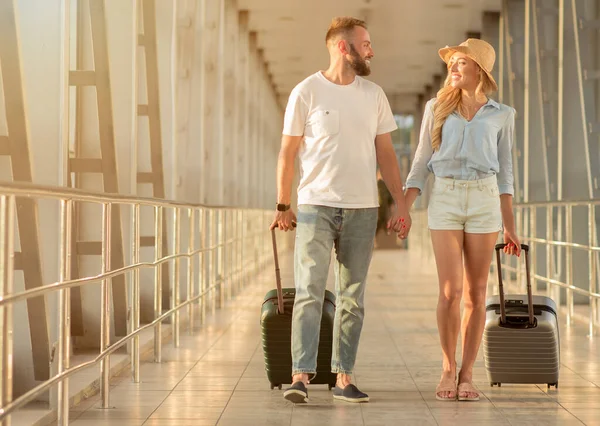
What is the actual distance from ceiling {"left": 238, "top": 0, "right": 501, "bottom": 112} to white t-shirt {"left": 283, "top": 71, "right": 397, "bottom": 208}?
10.8 m

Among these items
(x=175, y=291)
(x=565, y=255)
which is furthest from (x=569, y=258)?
(x=175, y=291)

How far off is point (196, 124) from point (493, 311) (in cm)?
705

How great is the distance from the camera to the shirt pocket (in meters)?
3.78

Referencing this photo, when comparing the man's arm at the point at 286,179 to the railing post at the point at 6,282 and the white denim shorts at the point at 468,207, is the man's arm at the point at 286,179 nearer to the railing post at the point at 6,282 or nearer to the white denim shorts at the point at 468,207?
the white denim shorts at the point at 468,207

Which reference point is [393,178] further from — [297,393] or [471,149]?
[297,393]

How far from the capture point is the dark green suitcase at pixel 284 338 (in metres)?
4.01

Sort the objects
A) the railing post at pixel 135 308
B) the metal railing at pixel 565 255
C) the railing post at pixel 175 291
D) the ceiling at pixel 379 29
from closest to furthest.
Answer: the railing post at pixel 135 308, the railing post at pixel 175 291, the metal railing at pixel 565 255, the ceiling at pixel 379 29

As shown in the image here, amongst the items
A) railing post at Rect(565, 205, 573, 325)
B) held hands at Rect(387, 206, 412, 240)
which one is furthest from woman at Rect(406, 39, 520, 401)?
railing post at Rect(565, 205, 573, 325)

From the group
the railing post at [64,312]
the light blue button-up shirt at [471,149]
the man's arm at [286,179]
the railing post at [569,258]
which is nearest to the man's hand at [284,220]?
the man's arm at [286,179]

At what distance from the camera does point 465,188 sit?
12.5 ft

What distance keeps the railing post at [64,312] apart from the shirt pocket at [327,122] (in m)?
0.96

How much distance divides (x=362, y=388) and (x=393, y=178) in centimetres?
91

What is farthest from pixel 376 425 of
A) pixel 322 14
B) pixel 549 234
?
pixel 322 14

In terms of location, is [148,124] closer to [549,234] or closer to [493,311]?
[549,234]
